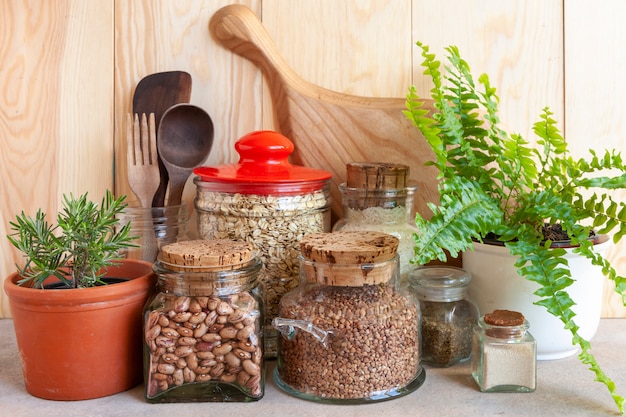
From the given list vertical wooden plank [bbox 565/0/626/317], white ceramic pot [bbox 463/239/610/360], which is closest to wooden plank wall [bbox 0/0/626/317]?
vertical wooden plank [bbox 565/0/626/317]

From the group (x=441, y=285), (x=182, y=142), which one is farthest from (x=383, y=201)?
(x=182, y=142)

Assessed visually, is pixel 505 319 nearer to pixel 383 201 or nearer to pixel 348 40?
pixel 383 201

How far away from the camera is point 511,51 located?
112cm

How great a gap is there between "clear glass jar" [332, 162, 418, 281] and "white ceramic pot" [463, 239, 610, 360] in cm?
11

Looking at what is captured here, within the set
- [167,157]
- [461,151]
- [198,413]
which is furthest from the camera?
[167,157]

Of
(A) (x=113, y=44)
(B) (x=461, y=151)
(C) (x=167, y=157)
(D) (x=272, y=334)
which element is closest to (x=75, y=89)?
(A) (x=113, y=44)

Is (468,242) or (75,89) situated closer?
(468,242)

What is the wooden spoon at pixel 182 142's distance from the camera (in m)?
1.07

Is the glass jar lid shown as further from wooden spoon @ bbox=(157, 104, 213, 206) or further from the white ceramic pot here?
wooden spoon @ bbox=(157, 104, 213, 206)

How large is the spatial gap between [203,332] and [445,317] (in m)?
0.35

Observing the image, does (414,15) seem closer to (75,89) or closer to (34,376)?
(75,89)

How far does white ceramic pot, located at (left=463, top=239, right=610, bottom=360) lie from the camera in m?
0.92

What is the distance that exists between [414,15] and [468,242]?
47cm

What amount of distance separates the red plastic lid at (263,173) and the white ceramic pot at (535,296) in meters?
0.27
